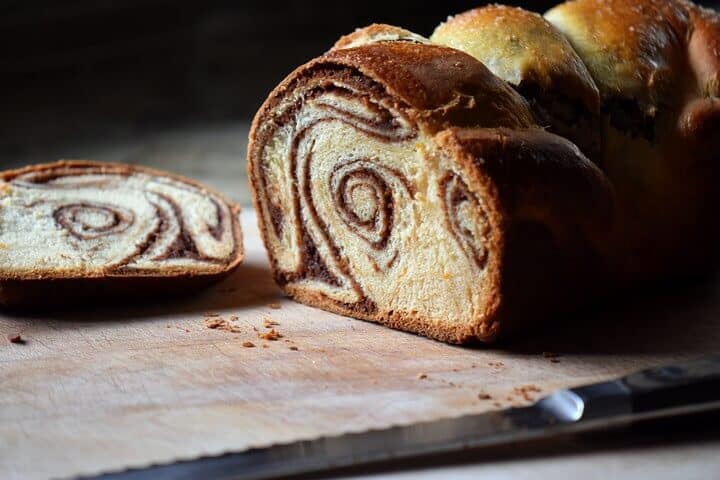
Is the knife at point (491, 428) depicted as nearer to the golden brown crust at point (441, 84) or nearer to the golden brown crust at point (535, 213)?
the golden brown crust at point (535, 213)

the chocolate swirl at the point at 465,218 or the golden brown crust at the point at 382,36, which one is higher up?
the golden brown crust at the point at 382,36

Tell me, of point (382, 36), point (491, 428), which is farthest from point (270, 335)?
point (382, 36)

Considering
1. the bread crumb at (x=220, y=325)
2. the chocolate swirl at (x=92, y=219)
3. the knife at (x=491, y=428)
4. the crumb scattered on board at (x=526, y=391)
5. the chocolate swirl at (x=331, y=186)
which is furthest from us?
the chocolate swirl at (x=92, y=219)

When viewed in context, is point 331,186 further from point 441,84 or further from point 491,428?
point 491,428

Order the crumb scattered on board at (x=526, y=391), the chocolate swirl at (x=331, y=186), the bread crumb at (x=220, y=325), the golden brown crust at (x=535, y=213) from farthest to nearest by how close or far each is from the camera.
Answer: the bread crumb at (x=220, y=325)
the chocolate swirl at (x=331, y=186)
the golden brown crust at (x=535, y=213)
the crumb scattered on board at (x=526, y=391)

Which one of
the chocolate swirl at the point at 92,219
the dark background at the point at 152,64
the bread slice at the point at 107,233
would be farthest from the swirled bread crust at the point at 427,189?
the dark background at the point at 152,64

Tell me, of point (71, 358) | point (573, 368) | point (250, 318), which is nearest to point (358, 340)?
point (250, 318)

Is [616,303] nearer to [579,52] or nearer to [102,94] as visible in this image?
[579,52]
